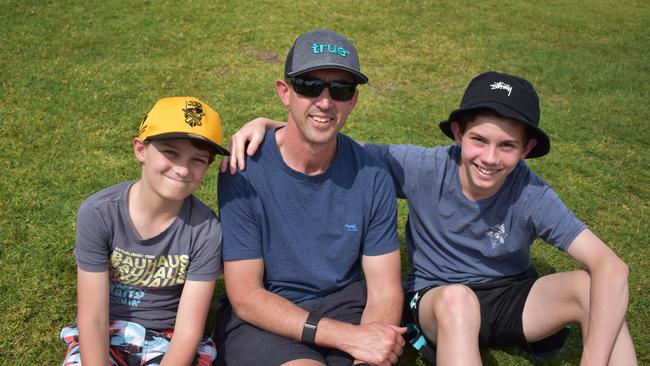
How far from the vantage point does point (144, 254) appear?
3.35 metres

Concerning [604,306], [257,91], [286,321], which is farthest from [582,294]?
[257,91]

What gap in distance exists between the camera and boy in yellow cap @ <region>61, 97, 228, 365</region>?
320cm

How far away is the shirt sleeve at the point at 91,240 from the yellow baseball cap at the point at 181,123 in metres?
0.47

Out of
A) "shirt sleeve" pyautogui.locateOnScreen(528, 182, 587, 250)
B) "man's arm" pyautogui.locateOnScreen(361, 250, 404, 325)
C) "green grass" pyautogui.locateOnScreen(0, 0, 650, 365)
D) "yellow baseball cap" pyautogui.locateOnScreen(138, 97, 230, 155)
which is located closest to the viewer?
"yellow baseball cap" pyautogui.locateOnScreen(138, 97, 230, 155)

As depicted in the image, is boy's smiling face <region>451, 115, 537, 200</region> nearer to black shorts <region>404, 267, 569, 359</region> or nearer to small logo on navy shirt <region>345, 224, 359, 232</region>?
black shorts <region>404, 267, 569, 359</region>

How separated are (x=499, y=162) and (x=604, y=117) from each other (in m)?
6.34

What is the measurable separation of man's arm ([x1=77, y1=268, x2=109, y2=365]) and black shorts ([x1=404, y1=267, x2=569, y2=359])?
6.09ft

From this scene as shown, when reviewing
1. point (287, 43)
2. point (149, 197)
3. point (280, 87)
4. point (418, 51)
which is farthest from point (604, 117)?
point (149, 197)

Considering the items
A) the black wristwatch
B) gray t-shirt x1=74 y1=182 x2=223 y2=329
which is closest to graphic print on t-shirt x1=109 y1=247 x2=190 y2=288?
gray t-shirt x1=74 y1=182 x2=223 y2=329

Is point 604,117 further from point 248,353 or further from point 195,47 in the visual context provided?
point 248,353

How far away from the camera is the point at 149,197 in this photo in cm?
333

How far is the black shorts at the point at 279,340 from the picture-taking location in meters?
3.35

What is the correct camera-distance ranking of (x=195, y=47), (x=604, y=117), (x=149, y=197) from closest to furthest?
(x=149, y=197) < (x=604, y=117) < (x=195, y=47)

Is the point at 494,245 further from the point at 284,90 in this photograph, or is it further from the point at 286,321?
the point at 284,90
